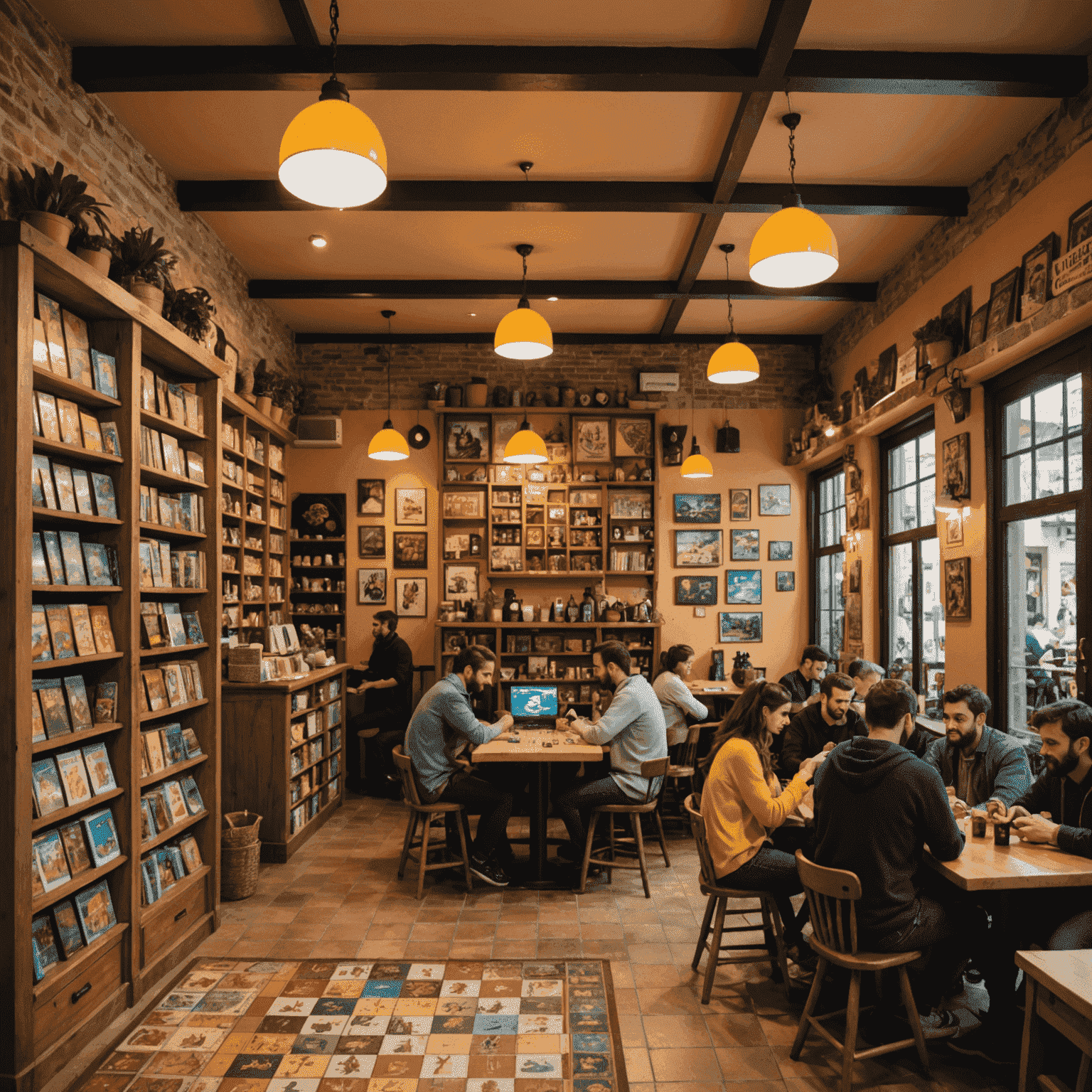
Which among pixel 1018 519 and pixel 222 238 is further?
pixel 222 238

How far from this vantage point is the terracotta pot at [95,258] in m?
3.53

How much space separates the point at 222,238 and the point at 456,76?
306 cm

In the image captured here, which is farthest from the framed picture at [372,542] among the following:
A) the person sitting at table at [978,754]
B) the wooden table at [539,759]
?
the person sitting at table at [978,754]

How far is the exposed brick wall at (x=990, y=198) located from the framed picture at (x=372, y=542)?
206 inches

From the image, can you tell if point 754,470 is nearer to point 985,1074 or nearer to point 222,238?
point 222,238

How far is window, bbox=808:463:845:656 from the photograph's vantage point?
333 inches

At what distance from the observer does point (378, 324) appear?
8.60 metres

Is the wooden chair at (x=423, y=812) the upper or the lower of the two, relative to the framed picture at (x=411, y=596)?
lower

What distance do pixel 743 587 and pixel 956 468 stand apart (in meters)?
3.59

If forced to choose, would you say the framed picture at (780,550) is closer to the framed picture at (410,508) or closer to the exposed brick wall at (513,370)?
the exposed brick wall at (513,370)

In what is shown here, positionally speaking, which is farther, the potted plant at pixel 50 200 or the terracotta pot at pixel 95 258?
the terracotta pot at pixel 95 258

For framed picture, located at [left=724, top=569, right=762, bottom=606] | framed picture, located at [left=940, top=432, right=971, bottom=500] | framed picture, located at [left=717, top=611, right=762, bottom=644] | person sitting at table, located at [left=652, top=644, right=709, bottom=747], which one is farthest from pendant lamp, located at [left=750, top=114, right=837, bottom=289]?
framed picture, located at [left=717, top=611, right=762, bottom=644]

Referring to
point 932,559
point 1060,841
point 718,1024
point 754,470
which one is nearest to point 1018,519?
point 932,559

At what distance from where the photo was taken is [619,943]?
4418mm
